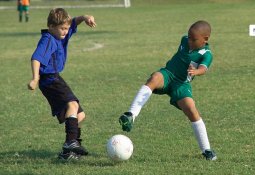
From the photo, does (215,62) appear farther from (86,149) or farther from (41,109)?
(86,149)

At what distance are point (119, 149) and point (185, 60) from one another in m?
1.17

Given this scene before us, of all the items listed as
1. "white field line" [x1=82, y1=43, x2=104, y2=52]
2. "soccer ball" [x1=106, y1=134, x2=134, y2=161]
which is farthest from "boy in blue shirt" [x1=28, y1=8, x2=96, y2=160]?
"white field line" [x1=82, y1=43, x2=104, y2=52]

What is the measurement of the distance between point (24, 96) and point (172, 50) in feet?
29.1

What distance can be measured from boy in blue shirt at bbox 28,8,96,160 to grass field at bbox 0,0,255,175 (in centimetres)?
22

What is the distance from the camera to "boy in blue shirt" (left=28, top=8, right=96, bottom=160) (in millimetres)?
7352

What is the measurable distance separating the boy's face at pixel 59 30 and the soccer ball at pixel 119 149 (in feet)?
4.07

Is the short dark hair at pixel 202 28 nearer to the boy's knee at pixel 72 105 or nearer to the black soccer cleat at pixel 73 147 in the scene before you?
the boy's knee at pixel 72 105

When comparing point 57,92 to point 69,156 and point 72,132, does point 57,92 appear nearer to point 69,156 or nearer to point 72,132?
point 72,132

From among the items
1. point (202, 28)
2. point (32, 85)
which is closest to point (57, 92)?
point (32, 85)

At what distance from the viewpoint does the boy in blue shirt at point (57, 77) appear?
289 inches

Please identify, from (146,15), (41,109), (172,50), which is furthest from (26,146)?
(146,15)

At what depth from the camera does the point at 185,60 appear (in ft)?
24.1

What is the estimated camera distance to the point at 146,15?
3853 cm

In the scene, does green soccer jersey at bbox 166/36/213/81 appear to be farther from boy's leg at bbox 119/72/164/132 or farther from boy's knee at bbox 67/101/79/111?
boy's knee at bbox 67/101/79/111
